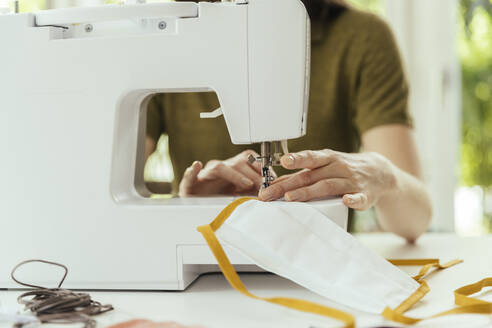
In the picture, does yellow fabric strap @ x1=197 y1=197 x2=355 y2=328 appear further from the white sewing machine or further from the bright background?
the bright background

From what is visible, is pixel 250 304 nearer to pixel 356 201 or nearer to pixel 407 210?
pixel 356 201

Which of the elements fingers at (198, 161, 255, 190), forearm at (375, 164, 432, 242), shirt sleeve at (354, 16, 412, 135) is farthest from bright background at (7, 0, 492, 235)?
fingers at (198, 161, 255, 190)

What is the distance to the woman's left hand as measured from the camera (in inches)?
37.3

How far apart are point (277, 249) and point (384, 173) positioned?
42cm

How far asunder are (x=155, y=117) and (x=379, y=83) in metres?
0.63

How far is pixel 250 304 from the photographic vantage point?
0.85 metres

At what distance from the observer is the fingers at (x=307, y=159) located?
947mm

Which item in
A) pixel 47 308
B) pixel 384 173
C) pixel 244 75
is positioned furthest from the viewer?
pixel 384 173

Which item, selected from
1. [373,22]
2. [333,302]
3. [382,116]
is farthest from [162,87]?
[373,22]

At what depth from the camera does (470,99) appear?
9.55 feet

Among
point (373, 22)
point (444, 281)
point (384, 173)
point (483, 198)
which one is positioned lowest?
point (483, 198)

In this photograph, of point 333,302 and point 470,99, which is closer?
point 333,302

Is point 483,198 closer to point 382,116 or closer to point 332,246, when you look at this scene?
point 382,116

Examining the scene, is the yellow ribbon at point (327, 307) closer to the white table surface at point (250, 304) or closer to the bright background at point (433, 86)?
the white table surface at point (250, 304)
